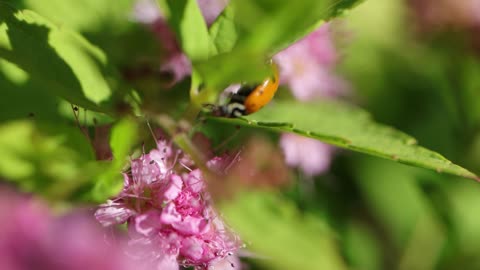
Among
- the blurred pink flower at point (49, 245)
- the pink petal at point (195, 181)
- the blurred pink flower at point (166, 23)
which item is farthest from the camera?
the blurred pink flower at point (166, 23)

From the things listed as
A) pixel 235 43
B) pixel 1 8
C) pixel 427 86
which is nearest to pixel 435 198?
pixel 427 86

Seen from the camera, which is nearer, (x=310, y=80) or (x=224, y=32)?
(x=224, y=32)

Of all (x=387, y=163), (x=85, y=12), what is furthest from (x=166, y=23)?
(x=387, y=163)

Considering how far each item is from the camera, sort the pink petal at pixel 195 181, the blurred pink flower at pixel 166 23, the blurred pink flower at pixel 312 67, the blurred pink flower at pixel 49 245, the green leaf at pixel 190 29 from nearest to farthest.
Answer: the blurred pink flower at pixel 49 245
the green leaf at pixel 190 29
the pink petal at pixel 195 181
the blurred pink flower at pixel 166 23
the blurred pink flower at pixel 312 67

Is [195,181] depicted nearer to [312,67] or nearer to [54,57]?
[54,57]

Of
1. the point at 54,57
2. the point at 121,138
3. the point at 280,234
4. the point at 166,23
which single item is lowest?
the point at 280,234

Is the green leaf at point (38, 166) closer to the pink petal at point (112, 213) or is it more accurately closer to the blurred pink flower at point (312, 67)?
the pink petal at point (112, 213)

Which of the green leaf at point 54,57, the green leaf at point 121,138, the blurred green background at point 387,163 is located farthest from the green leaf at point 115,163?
the blurred green background at point 387,163
